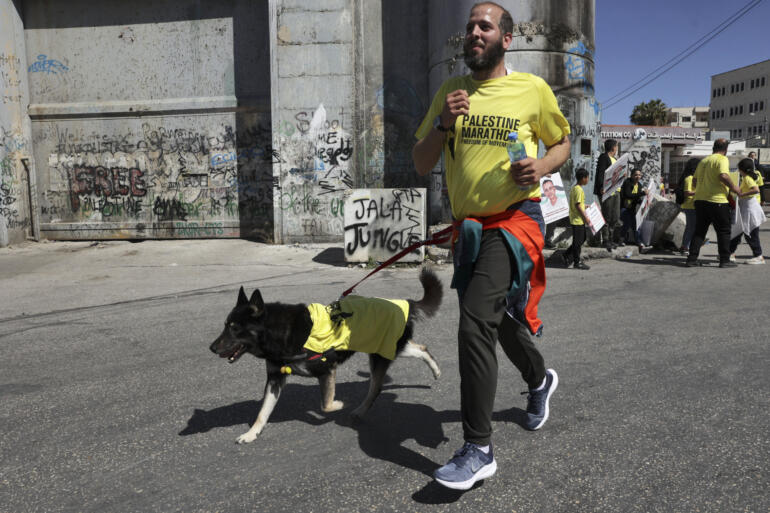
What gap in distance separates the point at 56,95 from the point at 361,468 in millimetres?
14689

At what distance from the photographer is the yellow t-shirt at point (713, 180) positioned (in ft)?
28.4

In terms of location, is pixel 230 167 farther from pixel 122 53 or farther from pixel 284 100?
pixel 122 53

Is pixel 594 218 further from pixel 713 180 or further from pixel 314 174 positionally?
pixel 314 174

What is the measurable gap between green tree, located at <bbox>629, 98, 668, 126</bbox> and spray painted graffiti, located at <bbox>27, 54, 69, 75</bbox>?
67984 mm

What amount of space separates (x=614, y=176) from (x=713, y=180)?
187 centimetres

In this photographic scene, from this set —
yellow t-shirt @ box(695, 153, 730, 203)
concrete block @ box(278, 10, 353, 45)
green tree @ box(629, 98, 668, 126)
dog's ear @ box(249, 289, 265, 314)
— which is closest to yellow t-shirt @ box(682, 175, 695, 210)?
yellow t-shirt @ box(695, 153, 730, 203)

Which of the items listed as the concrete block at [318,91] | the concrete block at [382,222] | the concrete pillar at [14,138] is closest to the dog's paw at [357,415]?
the concrete block at [382,222]

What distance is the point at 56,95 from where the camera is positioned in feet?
46.0

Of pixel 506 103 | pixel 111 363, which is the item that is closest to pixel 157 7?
pixel 111 363

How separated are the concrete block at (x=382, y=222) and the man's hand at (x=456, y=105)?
729cm

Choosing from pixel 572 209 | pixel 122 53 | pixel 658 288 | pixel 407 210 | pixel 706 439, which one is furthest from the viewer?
pixel 122 53

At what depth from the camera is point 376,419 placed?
3.41 metres

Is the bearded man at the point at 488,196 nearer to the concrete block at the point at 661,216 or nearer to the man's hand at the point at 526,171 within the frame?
the man's hand at the point at 526,171

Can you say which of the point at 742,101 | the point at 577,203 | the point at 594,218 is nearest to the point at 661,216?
the point at 594,218
